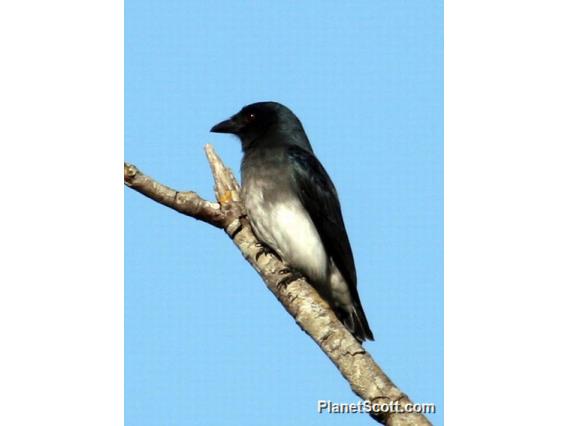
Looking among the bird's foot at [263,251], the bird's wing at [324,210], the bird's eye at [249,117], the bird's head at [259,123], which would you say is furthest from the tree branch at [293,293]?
the bird's eye at [249,117]

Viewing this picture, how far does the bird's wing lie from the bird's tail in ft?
0.53

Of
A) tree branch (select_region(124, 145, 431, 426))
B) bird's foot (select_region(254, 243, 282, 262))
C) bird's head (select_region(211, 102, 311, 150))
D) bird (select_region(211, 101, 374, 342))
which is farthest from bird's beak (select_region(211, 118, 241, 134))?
bird's foot (select_region(254, 243, 282, 262))

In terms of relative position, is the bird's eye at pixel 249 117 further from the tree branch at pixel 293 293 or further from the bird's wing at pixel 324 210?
the tree branch at pixel 293 293

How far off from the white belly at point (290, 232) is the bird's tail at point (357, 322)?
0.57 metres

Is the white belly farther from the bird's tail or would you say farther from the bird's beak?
the bird's beak

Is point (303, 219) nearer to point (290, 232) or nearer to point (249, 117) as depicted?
point (290, 232)

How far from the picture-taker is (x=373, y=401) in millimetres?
6480

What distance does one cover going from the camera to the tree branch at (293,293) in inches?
256

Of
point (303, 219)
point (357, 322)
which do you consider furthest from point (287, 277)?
point (357, 322)

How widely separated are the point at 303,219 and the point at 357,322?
1.31 metres

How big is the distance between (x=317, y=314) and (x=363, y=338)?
67.9 inches

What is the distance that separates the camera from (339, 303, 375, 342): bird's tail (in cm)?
909

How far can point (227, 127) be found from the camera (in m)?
9.80
